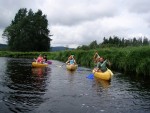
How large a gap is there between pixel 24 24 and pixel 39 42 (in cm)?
778

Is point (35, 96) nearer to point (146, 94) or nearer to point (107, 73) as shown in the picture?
point (146, 94)

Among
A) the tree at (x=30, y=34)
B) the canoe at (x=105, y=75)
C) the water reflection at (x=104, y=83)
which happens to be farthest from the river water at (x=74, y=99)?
the tree at (x=30, y=34)

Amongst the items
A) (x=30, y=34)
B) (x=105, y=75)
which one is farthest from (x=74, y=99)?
(x=30, y=34)

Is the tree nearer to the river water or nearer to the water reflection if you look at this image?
the water reflection

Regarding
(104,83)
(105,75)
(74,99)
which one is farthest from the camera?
(105,75)

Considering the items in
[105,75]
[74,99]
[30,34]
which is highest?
[30,34]

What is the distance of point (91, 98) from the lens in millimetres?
14680

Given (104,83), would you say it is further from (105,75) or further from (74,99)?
(74,99)

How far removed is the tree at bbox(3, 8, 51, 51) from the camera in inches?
3386

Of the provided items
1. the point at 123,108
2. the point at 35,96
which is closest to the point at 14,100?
the point at 35,96

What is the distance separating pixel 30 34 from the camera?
3430 inches

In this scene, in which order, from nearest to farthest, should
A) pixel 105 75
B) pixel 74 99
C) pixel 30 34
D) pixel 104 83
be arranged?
pixel 74 99
pixel 104 83
pixel 105 75
pixel 30 34

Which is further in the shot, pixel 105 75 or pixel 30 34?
pixel 30 34

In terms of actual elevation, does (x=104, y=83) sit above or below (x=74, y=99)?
above
